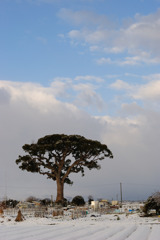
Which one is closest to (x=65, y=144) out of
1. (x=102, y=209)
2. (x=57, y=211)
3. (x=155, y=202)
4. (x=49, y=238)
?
(x=102, y=209)

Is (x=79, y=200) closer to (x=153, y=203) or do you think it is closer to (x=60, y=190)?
(x=60, y=190)

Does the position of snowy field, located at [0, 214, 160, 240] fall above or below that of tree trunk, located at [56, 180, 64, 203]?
below

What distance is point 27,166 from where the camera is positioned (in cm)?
4281

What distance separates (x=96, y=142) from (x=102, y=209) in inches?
432

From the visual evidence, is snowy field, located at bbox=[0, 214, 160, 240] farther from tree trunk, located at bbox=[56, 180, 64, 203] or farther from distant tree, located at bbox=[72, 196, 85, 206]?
distant tree, located at bbox=[72, 196, 85, 206]

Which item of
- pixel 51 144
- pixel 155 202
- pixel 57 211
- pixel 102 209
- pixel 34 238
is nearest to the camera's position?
pixel 34 238

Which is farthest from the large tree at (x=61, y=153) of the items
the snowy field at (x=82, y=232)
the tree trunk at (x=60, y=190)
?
the snowy field at (x=82, y=232)

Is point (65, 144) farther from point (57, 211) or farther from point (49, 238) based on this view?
point (49, 238)

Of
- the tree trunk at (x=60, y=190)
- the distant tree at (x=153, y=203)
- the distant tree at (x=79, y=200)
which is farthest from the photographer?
the distant tree at (x=79, y=200)

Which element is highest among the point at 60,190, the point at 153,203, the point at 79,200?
the point at 60,190

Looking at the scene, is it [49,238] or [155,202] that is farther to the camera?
[155,202]

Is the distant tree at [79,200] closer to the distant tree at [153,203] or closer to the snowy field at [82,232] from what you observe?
the distant tree at [153,203]

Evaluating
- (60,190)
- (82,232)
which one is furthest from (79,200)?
(82,232)

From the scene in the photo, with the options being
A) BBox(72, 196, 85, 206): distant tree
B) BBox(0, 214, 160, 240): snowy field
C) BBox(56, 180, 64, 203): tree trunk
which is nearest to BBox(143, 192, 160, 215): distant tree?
BBox(0, 214, 160, 240): snowy field
